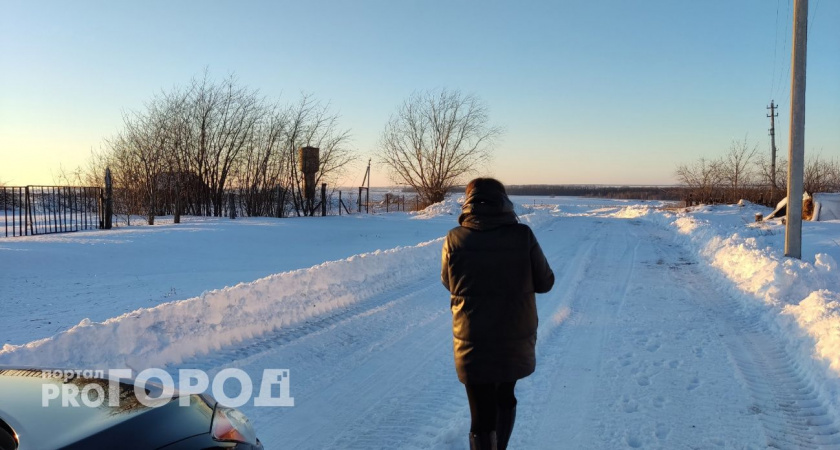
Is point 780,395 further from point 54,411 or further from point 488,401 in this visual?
point 54,411

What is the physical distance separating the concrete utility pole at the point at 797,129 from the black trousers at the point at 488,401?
1077 cm

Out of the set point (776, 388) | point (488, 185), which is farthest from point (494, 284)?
point (776, 388)

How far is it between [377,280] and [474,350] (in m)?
7.62

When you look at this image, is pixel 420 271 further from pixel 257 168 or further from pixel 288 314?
pixel 257 168

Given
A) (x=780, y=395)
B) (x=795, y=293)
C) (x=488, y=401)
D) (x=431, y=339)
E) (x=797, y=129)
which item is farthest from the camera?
(x=797, y=129)

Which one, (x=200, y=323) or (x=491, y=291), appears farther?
(x=200, y=323)

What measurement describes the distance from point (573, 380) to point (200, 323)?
14.8ft

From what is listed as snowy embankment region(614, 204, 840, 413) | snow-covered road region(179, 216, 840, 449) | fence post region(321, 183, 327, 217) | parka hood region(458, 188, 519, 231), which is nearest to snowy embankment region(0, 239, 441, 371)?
snow-covered road region(179, 216, 840, 449)

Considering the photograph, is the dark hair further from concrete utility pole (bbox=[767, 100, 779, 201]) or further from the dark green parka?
concrete utility pole (bbox=[767, 100, 779, 201])

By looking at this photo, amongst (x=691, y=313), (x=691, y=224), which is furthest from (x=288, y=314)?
(x=691, y=224)

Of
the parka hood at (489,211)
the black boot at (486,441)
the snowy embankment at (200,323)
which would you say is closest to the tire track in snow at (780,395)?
the black boot at (486,441)

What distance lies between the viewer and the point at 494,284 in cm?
300

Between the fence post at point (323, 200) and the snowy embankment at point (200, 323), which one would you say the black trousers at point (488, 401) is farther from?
the fence post at point (323, 200)

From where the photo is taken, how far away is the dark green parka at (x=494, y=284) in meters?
2.99
